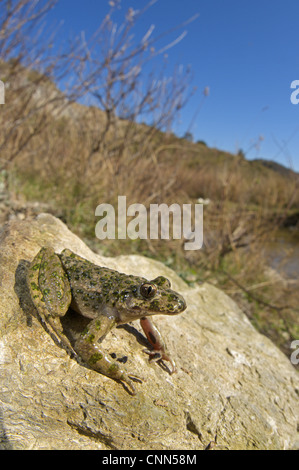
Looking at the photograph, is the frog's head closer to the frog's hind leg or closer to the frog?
the frog

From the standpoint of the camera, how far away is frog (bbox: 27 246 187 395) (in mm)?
2170

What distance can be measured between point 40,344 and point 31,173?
762 cm

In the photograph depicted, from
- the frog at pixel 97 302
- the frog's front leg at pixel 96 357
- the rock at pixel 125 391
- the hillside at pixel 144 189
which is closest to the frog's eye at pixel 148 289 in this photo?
the frog at pixel 97 302

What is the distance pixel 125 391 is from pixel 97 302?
0.64 meters

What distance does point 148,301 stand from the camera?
2.29m

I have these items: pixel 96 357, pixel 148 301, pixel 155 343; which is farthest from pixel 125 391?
pixel 148 301

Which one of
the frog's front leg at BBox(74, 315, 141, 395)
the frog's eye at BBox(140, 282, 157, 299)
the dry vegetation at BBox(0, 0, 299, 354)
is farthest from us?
the dry vegetation at BBox(0, 0, 299, 354)

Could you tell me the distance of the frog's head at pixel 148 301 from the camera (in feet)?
7.34

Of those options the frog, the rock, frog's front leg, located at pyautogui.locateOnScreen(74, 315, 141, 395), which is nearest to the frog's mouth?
the frog

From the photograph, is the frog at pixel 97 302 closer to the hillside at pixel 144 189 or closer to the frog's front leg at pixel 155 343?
the frog's front leg at pixel 155 343

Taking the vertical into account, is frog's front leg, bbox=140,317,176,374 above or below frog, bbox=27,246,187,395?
below

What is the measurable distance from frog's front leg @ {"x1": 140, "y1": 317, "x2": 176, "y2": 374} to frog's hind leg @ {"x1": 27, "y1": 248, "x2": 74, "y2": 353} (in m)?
0.62

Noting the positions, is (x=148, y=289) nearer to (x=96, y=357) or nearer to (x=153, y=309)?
(x=153, y=309)

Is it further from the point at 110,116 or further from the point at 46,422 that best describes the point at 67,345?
the point at 110,116
